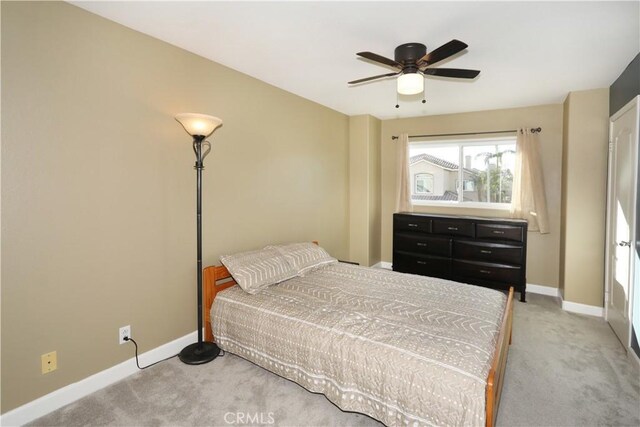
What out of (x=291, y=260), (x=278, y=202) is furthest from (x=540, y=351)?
(x=278, y=202)

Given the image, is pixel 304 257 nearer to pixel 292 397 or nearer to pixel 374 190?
pixel 292 397

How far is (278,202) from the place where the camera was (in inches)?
148

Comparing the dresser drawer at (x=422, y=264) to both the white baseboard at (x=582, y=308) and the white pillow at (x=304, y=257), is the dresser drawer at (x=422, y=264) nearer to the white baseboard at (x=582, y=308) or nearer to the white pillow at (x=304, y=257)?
the white baseboard at (x=582, y=308)

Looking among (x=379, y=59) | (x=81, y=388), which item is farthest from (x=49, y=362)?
(x=379, y=59)

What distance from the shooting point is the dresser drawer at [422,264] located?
445 centimetres

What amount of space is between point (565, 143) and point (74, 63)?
494 cm

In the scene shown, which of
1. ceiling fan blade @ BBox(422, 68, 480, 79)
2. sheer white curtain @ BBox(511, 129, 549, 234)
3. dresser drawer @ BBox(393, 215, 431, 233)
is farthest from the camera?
dresser drawer @ BBox(393, 215, 431, 233)

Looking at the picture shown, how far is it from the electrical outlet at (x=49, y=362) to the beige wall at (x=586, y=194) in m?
4.83

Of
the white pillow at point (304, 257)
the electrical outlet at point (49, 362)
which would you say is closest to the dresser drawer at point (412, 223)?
the white pillow at point (304, 257)

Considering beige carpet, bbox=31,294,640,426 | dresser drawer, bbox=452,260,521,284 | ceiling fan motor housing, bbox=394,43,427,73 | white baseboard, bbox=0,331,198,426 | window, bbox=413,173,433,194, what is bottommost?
beige carpet, bbox=31,294,640,426

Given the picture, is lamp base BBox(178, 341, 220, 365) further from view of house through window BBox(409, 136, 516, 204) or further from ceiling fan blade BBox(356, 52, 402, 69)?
view of house through window BBox(409, 136, 516, 204)

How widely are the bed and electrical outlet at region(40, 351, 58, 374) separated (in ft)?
3.36

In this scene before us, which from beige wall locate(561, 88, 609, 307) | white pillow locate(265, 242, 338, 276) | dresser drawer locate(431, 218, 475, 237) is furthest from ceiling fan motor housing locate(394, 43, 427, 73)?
dresser drawer locate(431, 218, 475, 237)

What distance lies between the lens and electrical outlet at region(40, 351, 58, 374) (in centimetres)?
198
